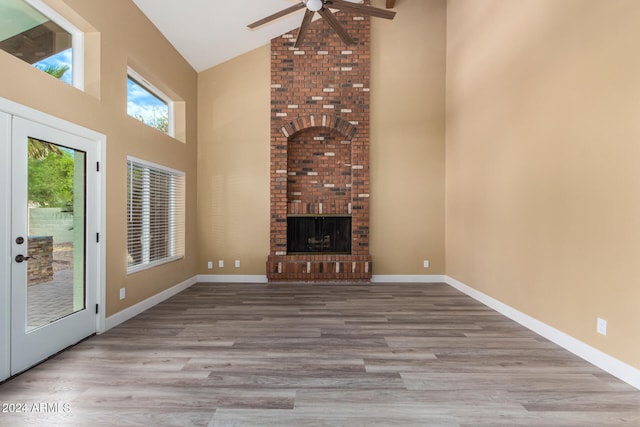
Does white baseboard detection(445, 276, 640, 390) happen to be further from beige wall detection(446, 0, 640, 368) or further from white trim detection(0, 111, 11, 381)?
white trim detection(0, 111, 11, 381)

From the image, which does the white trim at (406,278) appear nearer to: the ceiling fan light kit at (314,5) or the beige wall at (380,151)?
the beige wall at (380,151)

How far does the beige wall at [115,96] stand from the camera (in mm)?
2518

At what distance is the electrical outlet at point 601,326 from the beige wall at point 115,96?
4.48 metres

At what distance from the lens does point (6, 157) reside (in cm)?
224

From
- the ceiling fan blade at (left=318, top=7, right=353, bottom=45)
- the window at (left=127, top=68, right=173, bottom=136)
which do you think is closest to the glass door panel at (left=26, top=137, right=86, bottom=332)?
the window at (left=127, top=68, right=173, bottom=136)

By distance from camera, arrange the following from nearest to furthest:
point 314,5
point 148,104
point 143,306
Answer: point 314,5
point 143,306
point 148,104

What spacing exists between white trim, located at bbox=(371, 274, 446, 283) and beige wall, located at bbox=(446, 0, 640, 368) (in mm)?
806

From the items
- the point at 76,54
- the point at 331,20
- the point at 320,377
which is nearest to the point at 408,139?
the point at 331,20

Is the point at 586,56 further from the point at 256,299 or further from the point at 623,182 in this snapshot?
the point at 256,299

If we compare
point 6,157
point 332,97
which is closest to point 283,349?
point 6,157

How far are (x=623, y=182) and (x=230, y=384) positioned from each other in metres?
3.17

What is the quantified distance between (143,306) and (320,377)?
271 centimetres

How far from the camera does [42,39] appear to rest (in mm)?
2713

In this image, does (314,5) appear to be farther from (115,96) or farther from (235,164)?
(235,164)
